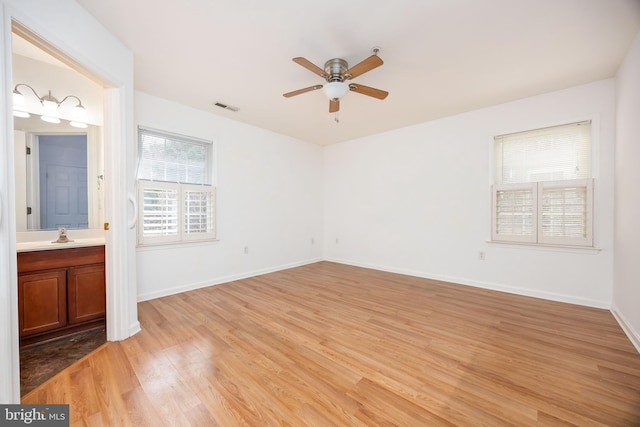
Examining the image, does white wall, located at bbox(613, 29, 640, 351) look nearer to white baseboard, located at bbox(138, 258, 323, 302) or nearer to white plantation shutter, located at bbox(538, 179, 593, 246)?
white plantation shutter, located at bbox(538, 179, 593, 246)

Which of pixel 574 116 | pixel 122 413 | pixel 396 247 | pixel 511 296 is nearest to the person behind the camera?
pixel 122 413

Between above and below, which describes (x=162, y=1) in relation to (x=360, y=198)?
above

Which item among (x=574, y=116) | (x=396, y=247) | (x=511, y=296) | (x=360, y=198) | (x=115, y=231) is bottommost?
(x=511, y=296)

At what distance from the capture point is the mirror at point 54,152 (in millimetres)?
2430

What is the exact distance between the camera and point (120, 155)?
2174 mm

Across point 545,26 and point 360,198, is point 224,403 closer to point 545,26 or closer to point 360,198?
point 545,26

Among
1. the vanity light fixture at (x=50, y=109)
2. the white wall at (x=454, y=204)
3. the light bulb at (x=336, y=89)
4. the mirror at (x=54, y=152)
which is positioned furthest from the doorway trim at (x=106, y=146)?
the white wall at (x=454, y=204)

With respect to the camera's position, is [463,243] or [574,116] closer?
[574,116]

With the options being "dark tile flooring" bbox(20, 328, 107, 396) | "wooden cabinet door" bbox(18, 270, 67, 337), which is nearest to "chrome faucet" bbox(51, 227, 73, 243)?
"wooden cabinet door" bbox(18, 270, 67, 337)

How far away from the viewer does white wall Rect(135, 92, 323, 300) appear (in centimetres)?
337

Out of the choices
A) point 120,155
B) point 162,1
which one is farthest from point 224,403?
point 162,1

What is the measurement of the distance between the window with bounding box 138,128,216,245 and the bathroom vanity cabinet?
0.75m

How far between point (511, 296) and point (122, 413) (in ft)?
13.8

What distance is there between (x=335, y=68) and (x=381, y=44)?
1.55ft
